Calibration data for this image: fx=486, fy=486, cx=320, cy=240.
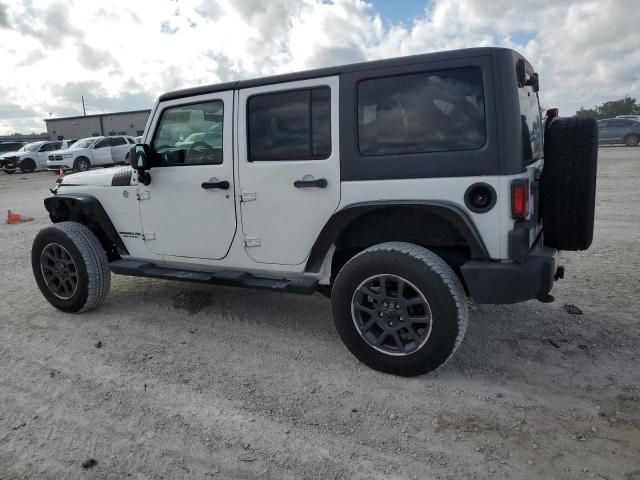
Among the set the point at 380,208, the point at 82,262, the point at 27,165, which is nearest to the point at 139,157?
the point at 82,262

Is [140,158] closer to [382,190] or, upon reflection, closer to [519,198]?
[382,190]

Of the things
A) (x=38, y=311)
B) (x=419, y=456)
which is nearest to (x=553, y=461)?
(x=419, y=456)

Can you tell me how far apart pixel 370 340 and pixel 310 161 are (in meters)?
1.28

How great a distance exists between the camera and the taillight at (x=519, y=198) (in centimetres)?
278

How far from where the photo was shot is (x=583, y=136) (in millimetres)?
3062

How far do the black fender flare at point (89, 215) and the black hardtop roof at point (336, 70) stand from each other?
47.0 inches

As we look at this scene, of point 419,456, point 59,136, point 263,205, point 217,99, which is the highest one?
point 59,136

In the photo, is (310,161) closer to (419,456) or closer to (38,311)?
(419,456)

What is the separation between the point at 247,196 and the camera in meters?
3.64

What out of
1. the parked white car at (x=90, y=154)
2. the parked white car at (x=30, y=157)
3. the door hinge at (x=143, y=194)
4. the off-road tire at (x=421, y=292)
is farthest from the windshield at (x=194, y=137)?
the parked white car at (x=30, y=157)

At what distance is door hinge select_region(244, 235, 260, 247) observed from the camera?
12.1 ft

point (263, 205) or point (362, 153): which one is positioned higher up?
point (362, 153)

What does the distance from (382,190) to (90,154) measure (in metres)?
22.0

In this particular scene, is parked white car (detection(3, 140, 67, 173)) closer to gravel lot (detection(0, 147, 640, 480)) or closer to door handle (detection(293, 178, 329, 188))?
gravel lot (detection(0, 147, 640, 480))
